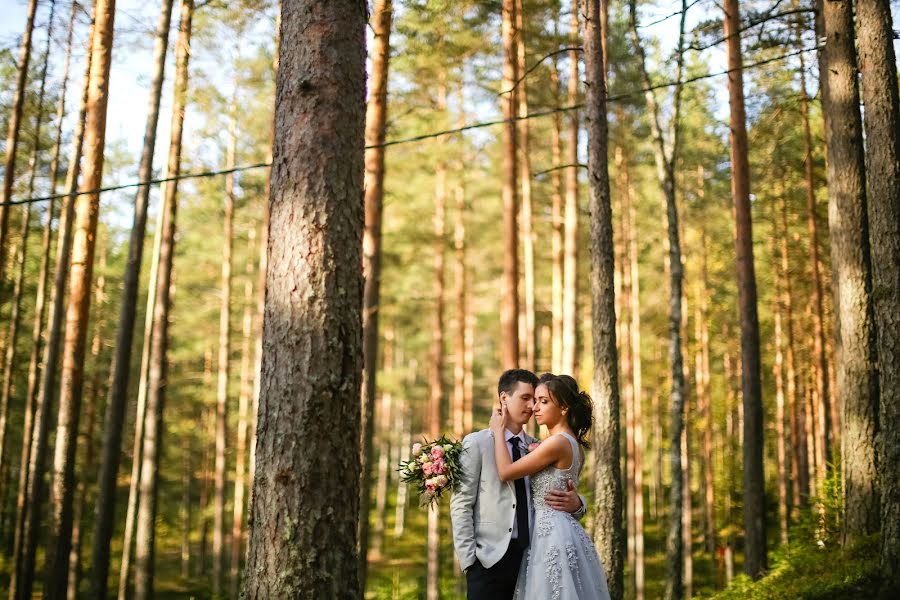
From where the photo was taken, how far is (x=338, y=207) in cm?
350

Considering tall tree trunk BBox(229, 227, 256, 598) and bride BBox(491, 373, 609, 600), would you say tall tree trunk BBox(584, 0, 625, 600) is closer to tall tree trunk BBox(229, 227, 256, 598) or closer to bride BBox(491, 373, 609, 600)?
bride BBox(491, 373, 609, 600)

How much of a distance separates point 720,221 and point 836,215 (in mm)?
17354

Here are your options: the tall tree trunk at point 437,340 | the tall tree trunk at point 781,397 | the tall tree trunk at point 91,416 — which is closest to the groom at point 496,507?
the tall tree trunk at point 437,340

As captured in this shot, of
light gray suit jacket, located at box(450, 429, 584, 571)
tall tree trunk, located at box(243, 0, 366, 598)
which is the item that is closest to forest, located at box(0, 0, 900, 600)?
tall tree trunk, located at box(243, 0, 366, 598)

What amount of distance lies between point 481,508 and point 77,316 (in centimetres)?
737

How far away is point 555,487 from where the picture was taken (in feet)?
15.0

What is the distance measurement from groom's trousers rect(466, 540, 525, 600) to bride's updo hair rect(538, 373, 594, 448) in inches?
37.0

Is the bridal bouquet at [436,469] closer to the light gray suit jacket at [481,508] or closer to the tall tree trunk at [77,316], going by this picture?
the light gray suit jacket at [481,508]

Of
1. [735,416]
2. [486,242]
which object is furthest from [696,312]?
[735,416]

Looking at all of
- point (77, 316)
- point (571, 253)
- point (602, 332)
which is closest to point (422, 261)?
point (571, 253)

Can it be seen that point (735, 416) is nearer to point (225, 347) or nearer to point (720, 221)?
point (720, 221)

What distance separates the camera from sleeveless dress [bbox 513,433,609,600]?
4281 millimetres

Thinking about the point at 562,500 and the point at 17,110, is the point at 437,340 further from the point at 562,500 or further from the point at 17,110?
the point at 562,500

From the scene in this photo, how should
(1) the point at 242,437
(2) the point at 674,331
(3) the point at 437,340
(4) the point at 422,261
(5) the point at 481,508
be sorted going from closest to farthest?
(5) the point at 481,508
(2) the point at 674,331
(3) the point at 437,340
(1) the point at 242,437
(4) the point at 422,261
